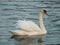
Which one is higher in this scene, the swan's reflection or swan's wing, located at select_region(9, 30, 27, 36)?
swan's wing, located at select_region(9, 30, 27, 36)

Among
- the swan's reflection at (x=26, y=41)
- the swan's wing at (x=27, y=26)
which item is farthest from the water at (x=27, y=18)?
the swan's wing at (x=27, y=26)

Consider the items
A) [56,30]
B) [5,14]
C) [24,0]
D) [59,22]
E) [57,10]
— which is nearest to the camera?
[56,30]

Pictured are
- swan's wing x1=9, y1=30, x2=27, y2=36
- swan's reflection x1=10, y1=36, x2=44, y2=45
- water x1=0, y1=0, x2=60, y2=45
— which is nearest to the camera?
swan's reflection x1=10, y1=36, x2=44, y2=45

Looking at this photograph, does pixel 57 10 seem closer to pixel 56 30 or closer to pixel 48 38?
pixel 56 30

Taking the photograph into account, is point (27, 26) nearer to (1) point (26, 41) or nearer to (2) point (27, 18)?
(1) point (26, 41)

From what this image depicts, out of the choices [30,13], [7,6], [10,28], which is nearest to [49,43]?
[10,28]

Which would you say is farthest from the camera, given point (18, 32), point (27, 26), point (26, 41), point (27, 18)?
point (27, 18)

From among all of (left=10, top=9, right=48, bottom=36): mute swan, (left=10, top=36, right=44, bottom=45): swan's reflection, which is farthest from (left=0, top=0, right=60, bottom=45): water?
(left=10, top=9, right=48, bottom=36): mute swan

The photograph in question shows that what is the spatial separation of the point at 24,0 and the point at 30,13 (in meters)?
7.20

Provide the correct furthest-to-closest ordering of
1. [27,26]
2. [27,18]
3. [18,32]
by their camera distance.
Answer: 1. [27,18]
2. [27,26]
3. [18,32]

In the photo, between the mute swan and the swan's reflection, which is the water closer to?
the swan's reflection

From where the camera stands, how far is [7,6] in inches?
841

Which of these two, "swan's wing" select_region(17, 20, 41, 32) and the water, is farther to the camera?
"swan's wing" select_region(17, 20, 41, 32)

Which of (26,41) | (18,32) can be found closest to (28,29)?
(18,32)
